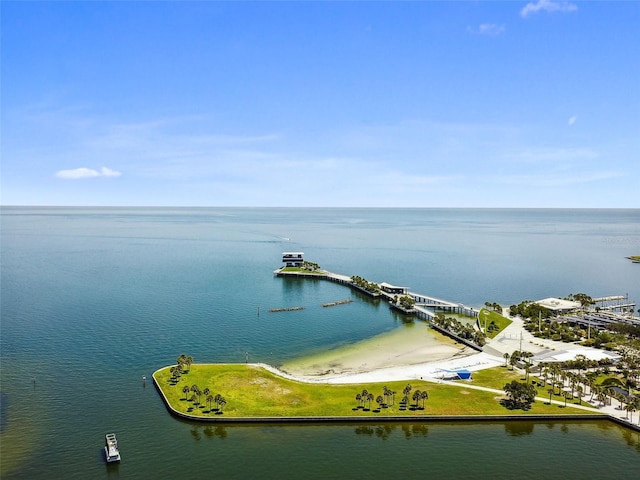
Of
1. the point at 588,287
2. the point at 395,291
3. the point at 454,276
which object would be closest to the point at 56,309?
the point at 395,291

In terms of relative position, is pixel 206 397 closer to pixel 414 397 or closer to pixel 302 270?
pixel 414 397

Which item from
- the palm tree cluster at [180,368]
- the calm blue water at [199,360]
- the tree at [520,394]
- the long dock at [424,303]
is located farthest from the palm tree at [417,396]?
the long dock at [424,303]

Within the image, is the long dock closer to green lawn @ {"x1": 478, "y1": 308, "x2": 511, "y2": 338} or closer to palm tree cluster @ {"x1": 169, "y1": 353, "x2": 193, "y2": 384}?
green lawn @ {"x1": 478, "y1": 308, "x2": 511, "y2": 338}

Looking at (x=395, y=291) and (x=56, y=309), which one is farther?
(x=395, y=291)

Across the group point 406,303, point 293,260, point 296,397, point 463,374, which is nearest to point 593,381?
point 463,374

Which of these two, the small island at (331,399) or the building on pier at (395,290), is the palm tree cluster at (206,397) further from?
the building on pier at (395,290)

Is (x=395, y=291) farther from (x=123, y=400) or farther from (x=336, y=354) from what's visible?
(x=123, y=400)
